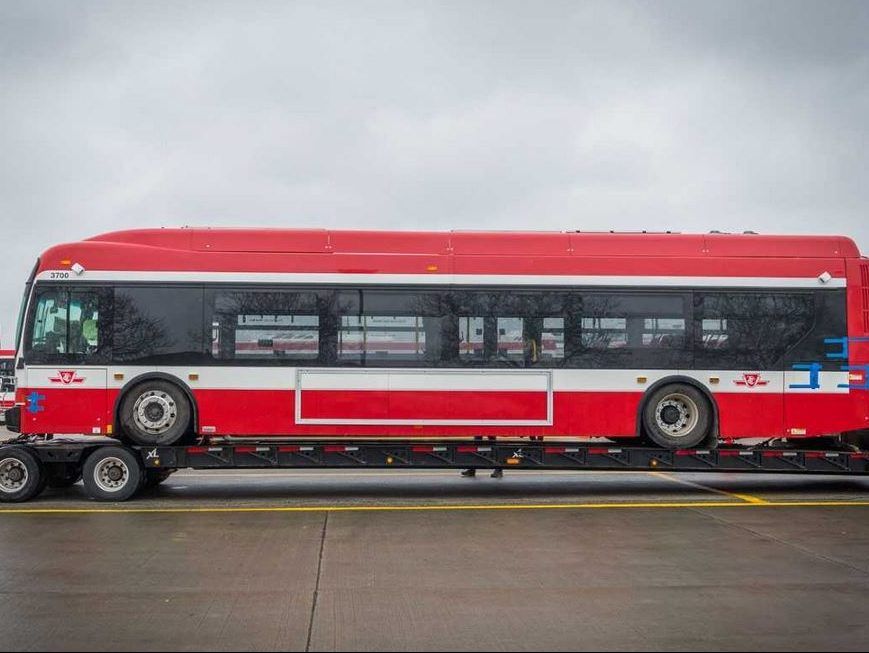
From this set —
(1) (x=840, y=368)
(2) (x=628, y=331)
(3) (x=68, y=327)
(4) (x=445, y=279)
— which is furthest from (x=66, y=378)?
(1) (x=840, y=368)

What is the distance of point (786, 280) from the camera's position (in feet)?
42.2

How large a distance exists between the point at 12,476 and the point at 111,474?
4.34 feet

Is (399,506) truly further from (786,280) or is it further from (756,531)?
(786,280)

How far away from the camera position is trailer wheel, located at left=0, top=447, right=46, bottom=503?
1215cm

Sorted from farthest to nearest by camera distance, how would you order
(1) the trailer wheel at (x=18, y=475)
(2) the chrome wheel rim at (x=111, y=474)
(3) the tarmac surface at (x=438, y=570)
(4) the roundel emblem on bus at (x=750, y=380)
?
(4) the roundel emblem on bus at (x=750, y=380) → (2) the chrome wheel rim at (x=111, y=474) → (1) the trailer wheel at (x=18, y=475) → (3) the tarmac surface at (x=438, y=570)

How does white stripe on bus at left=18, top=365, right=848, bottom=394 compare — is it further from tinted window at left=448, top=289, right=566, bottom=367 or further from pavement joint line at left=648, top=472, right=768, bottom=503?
pavement joint line at left=648, top=472, right=768, bottom=503

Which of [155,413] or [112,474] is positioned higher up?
[155,413]

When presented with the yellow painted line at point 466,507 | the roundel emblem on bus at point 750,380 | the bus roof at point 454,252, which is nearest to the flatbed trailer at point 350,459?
the yellow painted line at point 466,507

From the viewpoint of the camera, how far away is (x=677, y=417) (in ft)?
41.7

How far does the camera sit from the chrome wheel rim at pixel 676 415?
12641 millimetres

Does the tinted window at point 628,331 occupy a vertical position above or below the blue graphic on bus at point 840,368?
above

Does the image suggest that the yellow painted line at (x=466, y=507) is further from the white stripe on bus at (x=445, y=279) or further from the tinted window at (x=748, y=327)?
the white stripe on bus at (x=445, y=279)

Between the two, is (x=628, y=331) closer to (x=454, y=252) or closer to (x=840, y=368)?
(x=454, y=252)

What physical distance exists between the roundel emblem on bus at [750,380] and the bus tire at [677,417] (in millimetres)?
539
